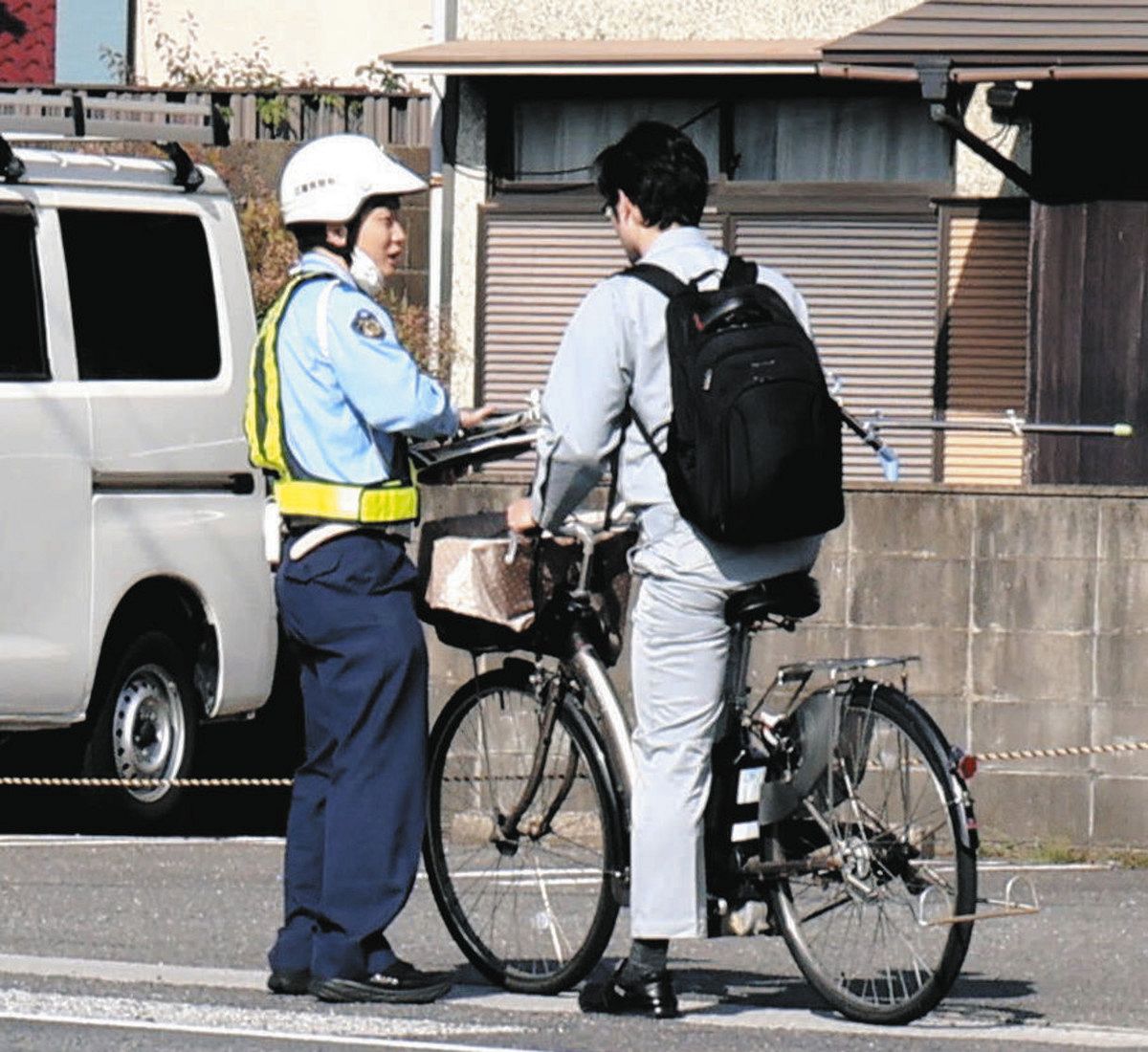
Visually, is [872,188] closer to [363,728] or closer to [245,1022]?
[363,728]

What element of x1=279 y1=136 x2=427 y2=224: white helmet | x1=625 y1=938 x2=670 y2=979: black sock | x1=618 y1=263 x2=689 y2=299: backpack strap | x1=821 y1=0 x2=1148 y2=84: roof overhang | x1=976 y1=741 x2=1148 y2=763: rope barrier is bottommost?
x1=976 y1=741 x2=1148 y2=763: rope barrier

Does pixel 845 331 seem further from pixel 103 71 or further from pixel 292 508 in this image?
pixel 292 508

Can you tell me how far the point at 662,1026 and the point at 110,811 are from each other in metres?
4.66

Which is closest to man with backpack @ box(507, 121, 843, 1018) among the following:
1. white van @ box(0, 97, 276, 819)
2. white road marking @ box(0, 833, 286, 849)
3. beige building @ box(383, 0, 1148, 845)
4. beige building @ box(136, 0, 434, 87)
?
white road marking @ box(0, 833, 286, 849)

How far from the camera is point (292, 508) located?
266 inches

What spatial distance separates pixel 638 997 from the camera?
652cm

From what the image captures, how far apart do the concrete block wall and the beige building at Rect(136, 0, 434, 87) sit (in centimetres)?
886

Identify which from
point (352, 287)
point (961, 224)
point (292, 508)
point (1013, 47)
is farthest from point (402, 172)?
point (961, 224)

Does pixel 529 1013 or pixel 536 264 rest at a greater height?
pixel 536 264

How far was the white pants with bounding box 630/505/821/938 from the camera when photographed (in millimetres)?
6477

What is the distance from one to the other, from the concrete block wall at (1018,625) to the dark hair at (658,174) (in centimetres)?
445

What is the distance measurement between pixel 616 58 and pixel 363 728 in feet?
34.1

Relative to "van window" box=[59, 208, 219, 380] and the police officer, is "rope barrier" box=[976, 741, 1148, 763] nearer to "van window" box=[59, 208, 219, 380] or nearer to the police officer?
"van window" box=[59, 208, 219, 380]

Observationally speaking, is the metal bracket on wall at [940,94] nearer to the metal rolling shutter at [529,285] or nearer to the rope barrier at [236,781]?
the metal rolling shutter at [529,285]
